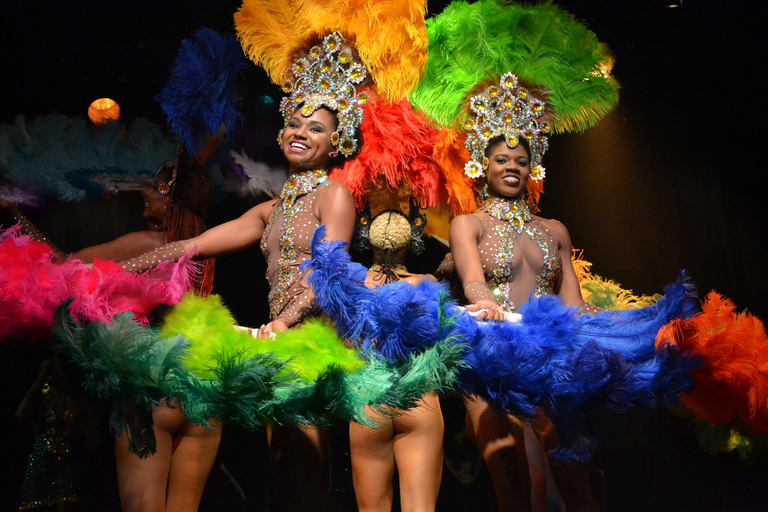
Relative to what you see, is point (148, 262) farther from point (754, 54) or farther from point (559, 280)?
point (754, 54)

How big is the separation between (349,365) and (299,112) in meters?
1.13

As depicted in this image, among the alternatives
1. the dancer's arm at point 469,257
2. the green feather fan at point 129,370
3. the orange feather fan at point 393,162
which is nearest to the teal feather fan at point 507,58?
the orange feather fan at point 393,162

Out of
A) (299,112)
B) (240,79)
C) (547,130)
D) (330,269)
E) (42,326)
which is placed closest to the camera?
(330,269)

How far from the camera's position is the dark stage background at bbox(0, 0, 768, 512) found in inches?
146

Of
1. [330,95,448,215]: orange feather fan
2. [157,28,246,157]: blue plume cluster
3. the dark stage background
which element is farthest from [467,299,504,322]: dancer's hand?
the dark stage background

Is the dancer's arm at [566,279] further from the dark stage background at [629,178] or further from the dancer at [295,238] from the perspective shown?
the dark stage background at [629,178]

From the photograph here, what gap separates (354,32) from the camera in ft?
10.3

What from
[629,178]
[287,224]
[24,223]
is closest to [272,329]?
[287,224]

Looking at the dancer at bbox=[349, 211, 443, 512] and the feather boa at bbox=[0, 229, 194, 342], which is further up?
the feather boa at bbox=[0, 229, 194, 342]

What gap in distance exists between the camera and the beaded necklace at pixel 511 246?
3090 mm

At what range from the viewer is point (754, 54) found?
4.00 meters

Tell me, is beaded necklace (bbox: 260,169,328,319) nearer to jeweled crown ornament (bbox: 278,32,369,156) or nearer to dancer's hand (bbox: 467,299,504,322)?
jeweled crown ornament (bbox: 278,32,369,156)

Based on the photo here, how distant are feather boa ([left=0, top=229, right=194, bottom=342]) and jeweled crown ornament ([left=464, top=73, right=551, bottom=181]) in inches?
52.3

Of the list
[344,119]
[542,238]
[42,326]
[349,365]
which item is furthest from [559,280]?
[42,326]
